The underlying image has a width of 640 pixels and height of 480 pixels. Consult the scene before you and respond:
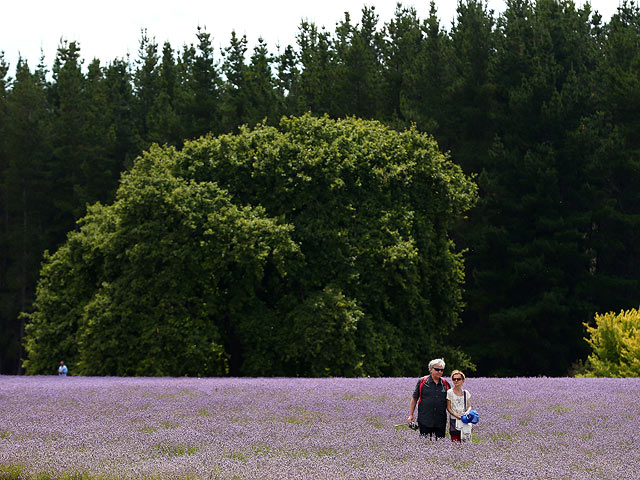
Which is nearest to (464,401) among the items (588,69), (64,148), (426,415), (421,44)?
(426,415)

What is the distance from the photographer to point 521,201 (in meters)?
49.2

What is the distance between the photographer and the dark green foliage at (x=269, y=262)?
105ft

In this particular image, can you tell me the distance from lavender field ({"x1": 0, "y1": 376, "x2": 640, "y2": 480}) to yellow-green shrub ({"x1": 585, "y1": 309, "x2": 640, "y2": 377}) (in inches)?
299

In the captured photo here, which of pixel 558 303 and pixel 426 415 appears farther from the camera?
pixel 558 303

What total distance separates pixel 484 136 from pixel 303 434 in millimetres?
43846

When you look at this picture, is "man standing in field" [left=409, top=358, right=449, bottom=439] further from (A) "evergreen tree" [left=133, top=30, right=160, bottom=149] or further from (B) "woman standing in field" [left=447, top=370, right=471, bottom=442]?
(A) "evergreen tree" [left=133, top=30, right=160, bottom=149]

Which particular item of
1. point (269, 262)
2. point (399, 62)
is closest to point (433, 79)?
point (399, 62)

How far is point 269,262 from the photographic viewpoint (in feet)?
112

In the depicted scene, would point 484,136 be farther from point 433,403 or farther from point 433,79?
point 433,403

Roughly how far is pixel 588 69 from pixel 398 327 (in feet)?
94.3

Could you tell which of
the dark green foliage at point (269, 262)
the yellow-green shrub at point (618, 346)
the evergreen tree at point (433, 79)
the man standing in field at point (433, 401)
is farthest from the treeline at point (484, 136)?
the man standing in field at point (433, 401)

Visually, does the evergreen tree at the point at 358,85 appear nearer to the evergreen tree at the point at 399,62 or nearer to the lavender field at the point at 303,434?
the evergreen tree at the point at 399,62

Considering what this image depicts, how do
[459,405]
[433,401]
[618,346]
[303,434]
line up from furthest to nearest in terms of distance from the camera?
[618,346] → [303,434] → [433,401] → [459,405]

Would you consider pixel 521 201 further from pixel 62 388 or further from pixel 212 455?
pixel 212 455
